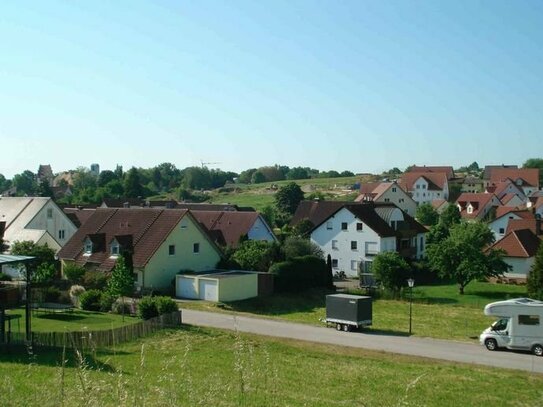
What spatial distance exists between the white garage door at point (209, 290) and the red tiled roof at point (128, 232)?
13.6 feet

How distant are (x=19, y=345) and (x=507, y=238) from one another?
46.5 meters

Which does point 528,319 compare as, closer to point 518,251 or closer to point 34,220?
point 518,251

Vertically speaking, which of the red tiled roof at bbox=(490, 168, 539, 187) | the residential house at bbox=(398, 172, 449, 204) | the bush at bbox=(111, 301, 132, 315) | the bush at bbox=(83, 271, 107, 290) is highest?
the red tiled roof at bbox=(490, 168, 539, 187)

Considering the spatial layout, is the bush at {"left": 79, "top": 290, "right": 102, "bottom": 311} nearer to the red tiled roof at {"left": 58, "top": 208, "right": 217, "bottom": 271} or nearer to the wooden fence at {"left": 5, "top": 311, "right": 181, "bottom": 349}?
the red tiled roof at {"left": 58, "top": 208, "right": 217, "bottom": 271}

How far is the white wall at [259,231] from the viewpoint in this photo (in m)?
58.1

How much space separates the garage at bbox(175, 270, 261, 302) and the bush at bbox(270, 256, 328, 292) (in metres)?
2.43

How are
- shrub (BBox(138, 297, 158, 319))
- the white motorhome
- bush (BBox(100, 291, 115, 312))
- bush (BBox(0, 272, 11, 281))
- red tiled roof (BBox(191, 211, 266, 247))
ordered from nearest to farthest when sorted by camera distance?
the white motorhome → shrub (BBox(138, 297, 158, 319)) → bush (BBox(100, 291, 115, 312)) → bush (BBox(0, 272, 11, 281)) → red tiled roof (BBox(191, 211, 266, 247))

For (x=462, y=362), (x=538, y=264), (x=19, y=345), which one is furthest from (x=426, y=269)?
(x=19, y=345)

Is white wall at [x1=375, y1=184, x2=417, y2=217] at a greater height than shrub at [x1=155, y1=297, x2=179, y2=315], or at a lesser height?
greater

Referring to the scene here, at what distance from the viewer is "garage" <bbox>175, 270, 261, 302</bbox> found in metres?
40.7

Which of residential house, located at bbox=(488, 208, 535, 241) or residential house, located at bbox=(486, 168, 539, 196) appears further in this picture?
residential house, located at bbox=(486, 168, 539, 196)

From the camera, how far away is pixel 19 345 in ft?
79.3

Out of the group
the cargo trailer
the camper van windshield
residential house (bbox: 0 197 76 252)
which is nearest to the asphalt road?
the cargo trailer

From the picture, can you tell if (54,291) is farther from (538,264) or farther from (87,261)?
(538,264)
